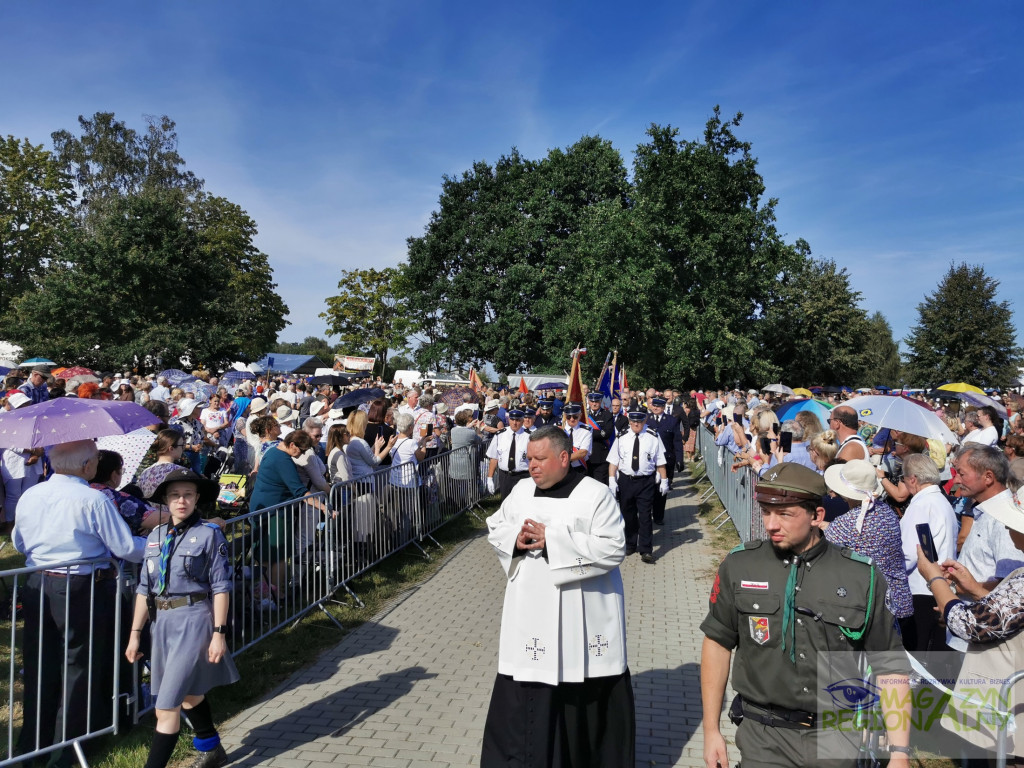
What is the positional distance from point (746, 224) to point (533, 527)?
31.3 metres

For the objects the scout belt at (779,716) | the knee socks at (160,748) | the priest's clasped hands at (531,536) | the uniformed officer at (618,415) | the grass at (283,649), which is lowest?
the grass at (283,649)

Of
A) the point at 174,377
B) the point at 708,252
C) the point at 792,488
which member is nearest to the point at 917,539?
the point at 792,488

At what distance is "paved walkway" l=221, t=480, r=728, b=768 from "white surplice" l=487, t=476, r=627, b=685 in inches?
A: 51.8

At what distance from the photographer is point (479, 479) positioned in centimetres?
1357

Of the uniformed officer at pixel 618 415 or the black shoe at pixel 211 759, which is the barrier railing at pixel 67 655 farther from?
the uniformed officer at pixel 618 415

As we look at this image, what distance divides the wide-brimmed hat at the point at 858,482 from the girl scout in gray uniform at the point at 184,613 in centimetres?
379

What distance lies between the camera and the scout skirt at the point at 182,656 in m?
3.94

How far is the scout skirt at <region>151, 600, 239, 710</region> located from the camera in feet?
12.9

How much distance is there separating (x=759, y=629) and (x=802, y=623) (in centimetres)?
16

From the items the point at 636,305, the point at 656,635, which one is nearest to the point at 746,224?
the point at 636,305

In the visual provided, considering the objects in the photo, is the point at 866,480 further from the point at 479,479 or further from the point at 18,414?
the point at 479,479

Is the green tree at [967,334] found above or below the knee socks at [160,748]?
above

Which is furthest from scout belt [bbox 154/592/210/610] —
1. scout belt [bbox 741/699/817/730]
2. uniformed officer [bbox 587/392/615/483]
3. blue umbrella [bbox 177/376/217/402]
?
blue umbrella [bbox 177/376/217/402]

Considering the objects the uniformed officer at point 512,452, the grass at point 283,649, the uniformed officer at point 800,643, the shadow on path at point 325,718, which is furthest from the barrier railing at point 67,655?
the uniformed officer at point 512,452
